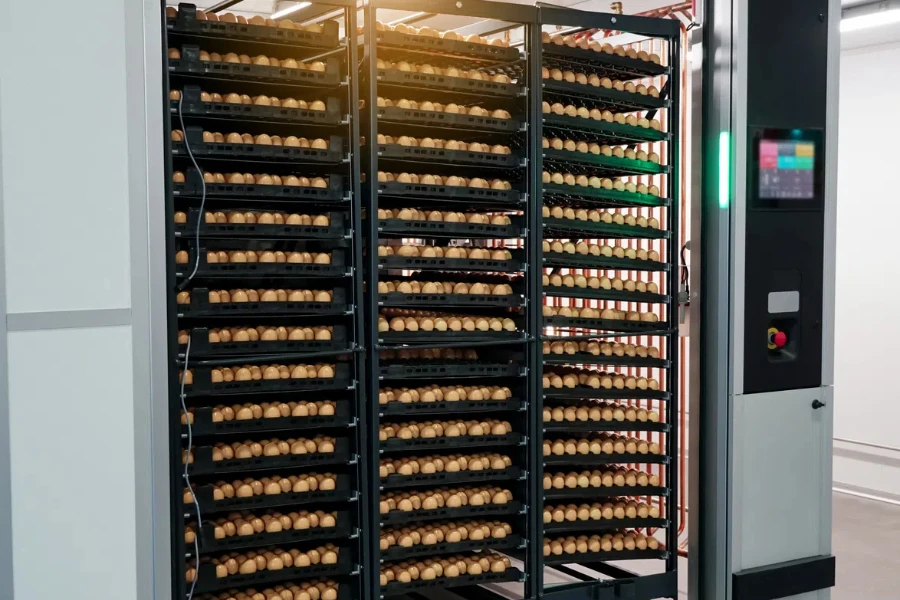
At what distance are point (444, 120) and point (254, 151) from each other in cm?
67

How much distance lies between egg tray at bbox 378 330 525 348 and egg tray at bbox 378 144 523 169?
23.1 inches

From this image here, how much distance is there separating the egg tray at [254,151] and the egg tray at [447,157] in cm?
16

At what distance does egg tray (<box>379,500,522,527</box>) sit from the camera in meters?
3.23

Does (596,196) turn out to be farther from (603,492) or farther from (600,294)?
(603,492)

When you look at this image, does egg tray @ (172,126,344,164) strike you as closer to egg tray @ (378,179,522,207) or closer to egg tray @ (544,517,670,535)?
egg tray @ (378,179,522,207)

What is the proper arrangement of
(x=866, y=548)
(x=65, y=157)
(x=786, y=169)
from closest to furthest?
(x=65, y=157)
(x=786, y=169)
(x=866, y=548)

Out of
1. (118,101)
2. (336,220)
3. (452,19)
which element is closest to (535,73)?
(336,220)

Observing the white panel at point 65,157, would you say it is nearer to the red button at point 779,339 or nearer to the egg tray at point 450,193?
the egg tray at point 450,193

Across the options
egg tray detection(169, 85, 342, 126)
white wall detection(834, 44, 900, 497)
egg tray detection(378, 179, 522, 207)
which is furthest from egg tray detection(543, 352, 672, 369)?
white wall detection(834, 44, 900, 497)

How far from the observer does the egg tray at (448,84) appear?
3.14 meters

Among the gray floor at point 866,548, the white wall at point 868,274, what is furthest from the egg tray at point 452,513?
the white wall at point 868,274

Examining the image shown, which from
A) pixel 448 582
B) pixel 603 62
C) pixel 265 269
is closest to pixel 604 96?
pixel 603 62

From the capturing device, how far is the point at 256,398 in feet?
10.6

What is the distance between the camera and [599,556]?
364cm
